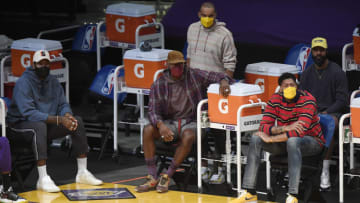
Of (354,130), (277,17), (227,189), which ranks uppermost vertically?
A: (277,17)

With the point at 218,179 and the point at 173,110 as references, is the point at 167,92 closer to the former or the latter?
the point at 173,110

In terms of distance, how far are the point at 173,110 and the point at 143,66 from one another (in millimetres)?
1215

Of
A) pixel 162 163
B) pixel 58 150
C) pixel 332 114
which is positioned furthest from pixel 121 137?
pixel 332 114

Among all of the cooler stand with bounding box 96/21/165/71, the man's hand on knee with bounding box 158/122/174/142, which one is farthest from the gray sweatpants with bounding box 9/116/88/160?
the cooler stand with bounding box 96/21/165/71

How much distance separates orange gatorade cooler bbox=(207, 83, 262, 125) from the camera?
29.9 feet

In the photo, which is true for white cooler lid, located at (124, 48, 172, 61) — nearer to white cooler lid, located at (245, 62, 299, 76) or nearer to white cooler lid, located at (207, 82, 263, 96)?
white cooler lid, located at (245, 62, 299, 76)

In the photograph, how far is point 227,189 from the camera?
956cm

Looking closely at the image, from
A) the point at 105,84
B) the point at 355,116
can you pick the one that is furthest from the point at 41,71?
the point at 355,116

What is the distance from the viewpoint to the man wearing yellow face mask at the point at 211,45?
997cm

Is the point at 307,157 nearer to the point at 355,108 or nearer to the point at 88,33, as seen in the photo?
the point at 355,108

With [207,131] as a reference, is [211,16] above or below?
above

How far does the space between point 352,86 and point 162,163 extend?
2465 millimetres

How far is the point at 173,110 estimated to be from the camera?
966 cm

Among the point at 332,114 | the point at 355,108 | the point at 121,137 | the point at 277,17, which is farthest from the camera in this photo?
the point at 121,137
